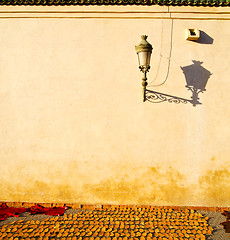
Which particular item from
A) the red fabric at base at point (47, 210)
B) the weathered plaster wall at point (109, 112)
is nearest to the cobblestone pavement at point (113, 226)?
the red fabric at base at point (47, 210)

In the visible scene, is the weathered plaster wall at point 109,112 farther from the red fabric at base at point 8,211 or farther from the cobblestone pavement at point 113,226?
the cobblestone pavement at point 113,226

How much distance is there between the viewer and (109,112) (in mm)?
4691

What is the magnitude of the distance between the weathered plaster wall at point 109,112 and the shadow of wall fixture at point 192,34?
113 mm

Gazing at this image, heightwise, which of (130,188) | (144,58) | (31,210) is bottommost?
(31,210)

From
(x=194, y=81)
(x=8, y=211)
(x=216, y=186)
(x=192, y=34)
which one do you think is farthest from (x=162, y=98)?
(x=8, y=211)

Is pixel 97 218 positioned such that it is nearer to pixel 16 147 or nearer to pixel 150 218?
pixel 150 218

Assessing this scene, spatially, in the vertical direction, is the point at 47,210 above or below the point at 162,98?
below

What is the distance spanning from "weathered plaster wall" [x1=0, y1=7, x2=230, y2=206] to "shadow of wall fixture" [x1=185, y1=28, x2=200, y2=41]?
113 millimetres

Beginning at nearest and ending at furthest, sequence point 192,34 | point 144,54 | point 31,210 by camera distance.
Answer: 1. point 144,54
2. point 31,210
3. point 192,34

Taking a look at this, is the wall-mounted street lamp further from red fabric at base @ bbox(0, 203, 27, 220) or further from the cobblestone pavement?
red fabric at base @ bbox(0, 203, 27, 220)

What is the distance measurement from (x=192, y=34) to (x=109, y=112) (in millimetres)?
2475

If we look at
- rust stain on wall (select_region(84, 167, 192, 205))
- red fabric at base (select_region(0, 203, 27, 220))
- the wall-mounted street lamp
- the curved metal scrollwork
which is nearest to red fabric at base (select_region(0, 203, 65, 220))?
red fabric at base (select_region(0, 203, 27, 220))

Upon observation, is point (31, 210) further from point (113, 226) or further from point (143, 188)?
point (143, 188)

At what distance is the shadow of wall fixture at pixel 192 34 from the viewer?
4.57m
